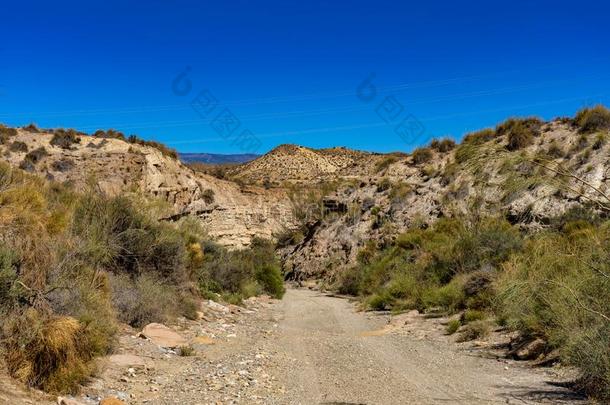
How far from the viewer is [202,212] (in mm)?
40938

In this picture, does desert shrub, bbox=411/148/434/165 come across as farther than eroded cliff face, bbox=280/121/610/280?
Yes

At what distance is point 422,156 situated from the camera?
3878 cm

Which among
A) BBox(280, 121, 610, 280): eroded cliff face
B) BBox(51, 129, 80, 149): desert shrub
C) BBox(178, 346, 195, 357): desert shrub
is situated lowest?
BBox(178, 346, 195, 357): desert shrub

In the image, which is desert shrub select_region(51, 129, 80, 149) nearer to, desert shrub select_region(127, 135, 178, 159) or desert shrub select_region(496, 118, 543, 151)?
desert shrub select_region(127, 135, 178, 159)

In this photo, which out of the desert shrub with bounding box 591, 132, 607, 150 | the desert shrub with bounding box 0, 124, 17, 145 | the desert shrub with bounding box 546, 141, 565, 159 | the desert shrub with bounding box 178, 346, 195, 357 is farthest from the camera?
the desert shrub with bounding box 0, 124, 17, 145

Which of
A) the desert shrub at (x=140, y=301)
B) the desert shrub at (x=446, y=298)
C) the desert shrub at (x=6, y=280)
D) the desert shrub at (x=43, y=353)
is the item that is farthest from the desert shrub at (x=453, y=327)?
the desert shrub at (x=6, y=280)

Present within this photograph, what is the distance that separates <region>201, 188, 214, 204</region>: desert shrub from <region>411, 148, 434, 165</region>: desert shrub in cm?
1693

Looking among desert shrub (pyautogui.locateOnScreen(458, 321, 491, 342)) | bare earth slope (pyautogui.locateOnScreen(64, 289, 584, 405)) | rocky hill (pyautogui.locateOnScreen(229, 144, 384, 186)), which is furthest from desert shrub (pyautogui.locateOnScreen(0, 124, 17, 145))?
rocky hill (pyautogui.locateOnScreen(229, 144, 384, 186))

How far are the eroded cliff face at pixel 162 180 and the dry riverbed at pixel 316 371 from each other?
16.2 m

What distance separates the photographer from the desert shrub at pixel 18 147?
112ft

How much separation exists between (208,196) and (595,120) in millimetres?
28626

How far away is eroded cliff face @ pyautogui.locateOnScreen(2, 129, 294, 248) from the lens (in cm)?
3281

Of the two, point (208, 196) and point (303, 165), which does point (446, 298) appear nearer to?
point (208, 196)

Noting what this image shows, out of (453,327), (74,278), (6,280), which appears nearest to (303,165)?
(453,327)
